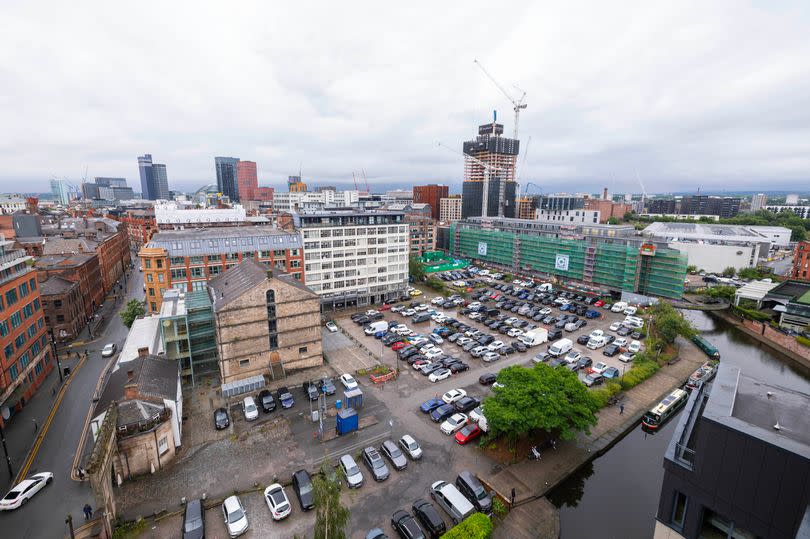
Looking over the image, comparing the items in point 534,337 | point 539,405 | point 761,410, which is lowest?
point 534,337

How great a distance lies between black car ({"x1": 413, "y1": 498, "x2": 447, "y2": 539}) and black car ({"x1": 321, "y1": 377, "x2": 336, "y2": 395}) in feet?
66.6

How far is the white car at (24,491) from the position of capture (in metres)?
30.3

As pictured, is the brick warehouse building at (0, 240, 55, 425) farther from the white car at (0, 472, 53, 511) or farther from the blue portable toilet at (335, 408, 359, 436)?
the blue portable toilet at (335, 408, 359, 436)

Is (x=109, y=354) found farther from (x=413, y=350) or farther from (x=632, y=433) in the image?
(x=632, y=433)

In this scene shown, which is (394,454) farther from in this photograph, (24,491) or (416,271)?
(416,271)

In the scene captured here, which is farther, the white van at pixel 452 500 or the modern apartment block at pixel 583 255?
the modern apartment block at pixel 583 255

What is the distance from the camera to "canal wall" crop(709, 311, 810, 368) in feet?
201

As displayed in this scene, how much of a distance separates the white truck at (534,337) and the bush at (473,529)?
124 feet

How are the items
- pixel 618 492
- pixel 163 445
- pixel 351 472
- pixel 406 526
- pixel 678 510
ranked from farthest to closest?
pixel 618 492
pixel 163 445
pixel 351 472
pixel 406 526
pixel 678 510

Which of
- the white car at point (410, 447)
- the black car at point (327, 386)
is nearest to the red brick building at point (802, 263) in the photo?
the white car at point (410, 447)

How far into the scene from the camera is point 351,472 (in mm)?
33344

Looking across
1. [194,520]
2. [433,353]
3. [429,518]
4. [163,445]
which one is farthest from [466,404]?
[163,445]

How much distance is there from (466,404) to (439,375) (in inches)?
305

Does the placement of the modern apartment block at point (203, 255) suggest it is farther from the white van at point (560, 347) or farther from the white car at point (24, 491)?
the white van at point (560, 347)
